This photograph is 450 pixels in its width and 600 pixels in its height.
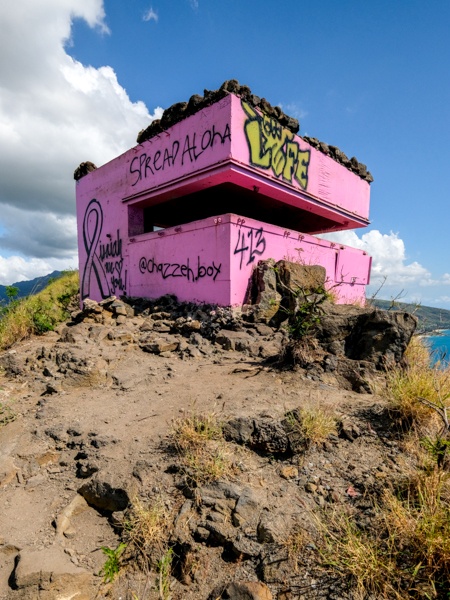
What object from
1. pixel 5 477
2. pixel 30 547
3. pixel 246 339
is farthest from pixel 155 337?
pixel 30 547

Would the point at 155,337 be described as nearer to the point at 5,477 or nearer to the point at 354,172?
the point at 5,477

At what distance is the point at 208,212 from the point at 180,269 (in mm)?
3977

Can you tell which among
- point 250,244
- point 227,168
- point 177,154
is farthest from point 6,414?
point 177,154

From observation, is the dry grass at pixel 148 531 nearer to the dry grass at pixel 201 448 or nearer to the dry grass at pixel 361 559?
the dry grass at pixel 201 448

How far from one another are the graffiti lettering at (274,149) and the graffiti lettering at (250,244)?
5.07ft

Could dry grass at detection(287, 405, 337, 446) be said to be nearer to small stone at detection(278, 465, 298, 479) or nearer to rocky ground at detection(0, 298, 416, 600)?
rocky ground at detection(0, 298, 416, 600)

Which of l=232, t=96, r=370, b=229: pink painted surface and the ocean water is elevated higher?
l=232, t=96, r=370, b=229: pink painted surface

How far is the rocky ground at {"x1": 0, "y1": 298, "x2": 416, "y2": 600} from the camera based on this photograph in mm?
1965

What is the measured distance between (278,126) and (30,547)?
8336 millimetres

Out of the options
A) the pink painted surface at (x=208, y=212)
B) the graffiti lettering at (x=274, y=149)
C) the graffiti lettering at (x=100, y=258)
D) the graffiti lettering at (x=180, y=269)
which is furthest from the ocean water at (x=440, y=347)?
the graffiti lettering at (x=100, y=258)

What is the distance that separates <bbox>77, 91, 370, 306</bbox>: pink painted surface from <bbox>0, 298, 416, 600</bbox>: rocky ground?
2.66m

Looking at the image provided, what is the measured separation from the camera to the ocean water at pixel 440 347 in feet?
13.0

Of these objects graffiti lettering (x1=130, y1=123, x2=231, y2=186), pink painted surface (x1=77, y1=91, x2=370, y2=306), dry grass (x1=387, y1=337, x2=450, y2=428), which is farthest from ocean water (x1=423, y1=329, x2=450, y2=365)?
graffiti lettering (x1=130, y1=123, x2=231, y2=186)

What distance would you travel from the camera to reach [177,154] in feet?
24.4
